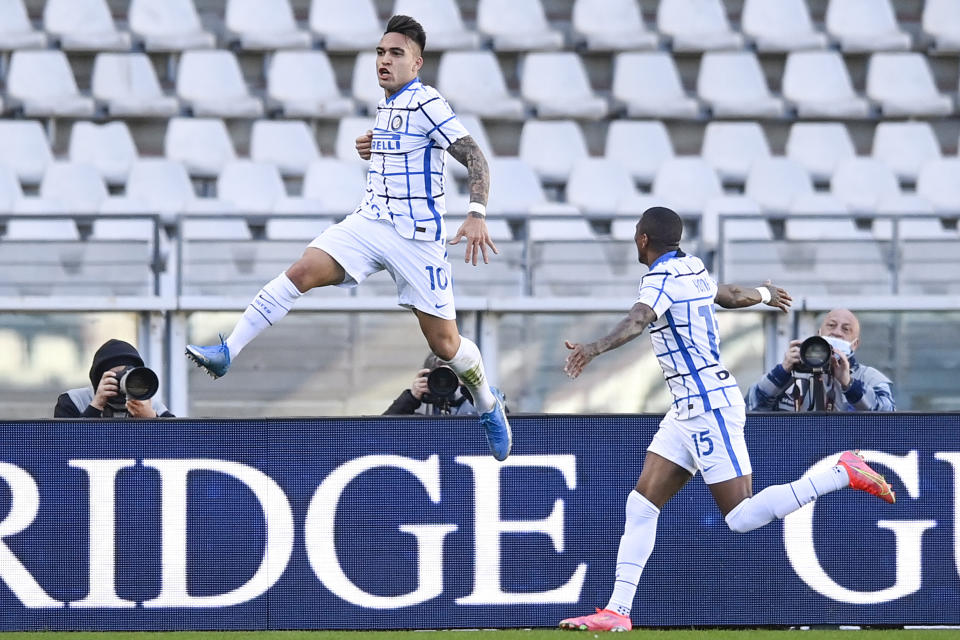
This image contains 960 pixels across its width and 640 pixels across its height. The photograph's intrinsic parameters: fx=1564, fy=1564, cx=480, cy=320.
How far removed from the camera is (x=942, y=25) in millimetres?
12672

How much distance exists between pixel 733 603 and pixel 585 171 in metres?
5.41

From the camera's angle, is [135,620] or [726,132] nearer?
[135,620]

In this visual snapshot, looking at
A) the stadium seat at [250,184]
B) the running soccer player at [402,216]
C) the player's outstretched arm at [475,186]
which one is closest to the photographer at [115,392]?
Answer: the running soccer player at [402,216]

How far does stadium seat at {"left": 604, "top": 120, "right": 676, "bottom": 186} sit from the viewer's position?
37.9 feet

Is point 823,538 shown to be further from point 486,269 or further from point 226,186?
point 226,186

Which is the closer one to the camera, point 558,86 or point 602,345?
point 602,345

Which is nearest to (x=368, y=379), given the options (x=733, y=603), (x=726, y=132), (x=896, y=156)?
(x=733, y=603)

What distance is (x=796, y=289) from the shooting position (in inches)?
347

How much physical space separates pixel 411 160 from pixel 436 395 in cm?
175

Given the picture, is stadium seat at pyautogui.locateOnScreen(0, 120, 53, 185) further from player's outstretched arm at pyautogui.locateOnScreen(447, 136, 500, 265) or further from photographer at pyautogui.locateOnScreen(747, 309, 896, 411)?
player's outstretched arm at pyautogui.locateOnScreen(447, 136, 500, 265)

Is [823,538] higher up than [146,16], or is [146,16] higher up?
[146,16]

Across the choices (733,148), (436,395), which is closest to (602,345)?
(436,395)

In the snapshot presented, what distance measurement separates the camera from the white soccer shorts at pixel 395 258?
521 cm

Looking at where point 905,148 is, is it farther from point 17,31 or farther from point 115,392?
point 115,392
